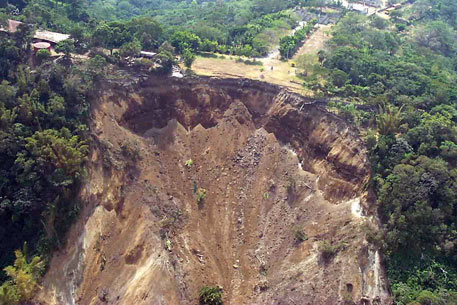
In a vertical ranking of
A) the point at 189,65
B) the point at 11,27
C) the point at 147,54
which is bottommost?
the point at 189,65

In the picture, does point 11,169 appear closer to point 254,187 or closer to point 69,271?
point 69,271

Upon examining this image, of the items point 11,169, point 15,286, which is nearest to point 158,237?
point 15,286

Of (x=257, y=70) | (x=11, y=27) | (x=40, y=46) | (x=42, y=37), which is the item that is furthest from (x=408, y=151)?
(x=11, y=27)

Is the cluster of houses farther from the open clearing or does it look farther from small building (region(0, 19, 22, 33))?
the open clearing

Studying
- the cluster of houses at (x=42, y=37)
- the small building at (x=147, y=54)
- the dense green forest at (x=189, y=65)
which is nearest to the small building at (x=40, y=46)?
the cluster of houses at (x=42, y=37)

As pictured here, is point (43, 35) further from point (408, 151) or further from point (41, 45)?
point (408, 151)
